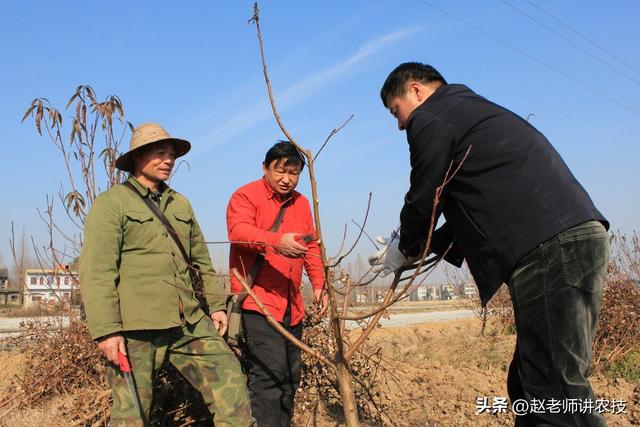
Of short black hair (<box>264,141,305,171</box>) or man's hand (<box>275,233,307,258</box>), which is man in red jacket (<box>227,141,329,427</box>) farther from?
man's hand (<box>275,233,307,258</box>)

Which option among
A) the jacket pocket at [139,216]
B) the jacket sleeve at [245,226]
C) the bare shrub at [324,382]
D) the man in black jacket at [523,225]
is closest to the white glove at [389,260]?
the man in black jacket at [523,225]

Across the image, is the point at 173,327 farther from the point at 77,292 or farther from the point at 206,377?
the point at 77,292

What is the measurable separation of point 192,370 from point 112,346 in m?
0.52

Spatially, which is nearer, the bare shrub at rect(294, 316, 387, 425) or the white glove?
the white glove

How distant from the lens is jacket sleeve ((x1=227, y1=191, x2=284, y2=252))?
3.20m

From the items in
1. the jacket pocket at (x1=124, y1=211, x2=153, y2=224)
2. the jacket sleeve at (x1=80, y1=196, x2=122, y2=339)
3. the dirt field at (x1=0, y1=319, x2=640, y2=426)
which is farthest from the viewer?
the dirt field at (x1=0, y1=319, x2=640, y2=426)

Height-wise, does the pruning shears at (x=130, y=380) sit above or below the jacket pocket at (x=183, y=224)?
below

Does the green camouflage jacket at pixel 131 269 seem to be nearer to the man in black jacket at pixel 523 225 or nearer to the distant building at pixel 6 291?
the man in black jacket at pixel 523 225

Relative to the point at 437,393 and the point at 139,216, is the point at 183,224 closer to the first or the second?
the point at 139,216

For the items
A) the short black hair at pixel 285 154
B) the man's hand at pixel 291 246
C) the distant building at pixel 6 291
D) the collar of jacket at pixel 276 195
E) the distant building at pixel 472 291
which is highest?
the distant building at pixel 6 291

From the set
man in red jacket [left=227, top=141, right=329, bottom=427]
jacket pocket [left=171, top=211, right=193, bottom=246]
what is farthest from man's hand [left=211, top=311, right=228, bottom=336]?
jacket pocket [left=171, top=211, right=193, bottom=246]

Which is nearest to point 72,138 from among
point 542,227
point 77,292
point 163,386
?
point 77,292

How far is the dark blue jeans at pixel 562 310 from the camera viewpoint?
218 centimetres

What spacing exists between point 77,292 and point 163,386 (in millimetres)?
1703
